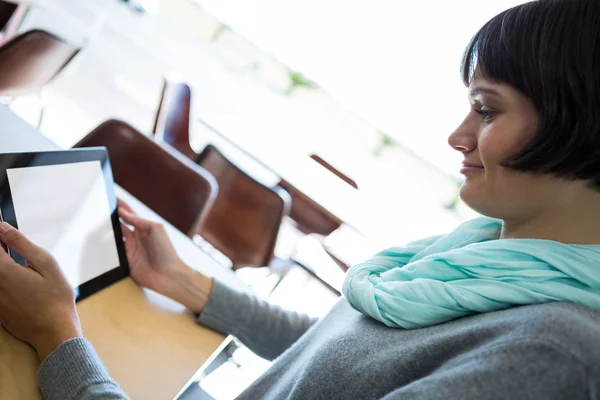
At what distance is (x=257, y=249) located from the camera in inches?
74.1

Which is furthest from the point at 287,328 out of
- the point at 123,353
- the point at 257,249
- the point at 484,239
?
the point at 257,249

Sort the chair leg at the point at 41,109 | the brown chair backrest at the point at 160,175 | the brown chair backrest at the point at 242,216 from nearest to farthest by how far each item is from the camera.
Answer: the brown chair backrest at the point at 160,175
the brown chair backrest at the point at 242,216
the chair leg at the point at 41,109

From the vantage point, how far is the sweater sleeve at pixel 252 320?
0.94 metres

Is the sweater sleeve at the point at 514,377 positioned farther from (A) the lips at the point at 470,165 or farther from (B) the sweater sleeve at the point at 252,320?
(B) the sweater sleeve at the point at 252,320

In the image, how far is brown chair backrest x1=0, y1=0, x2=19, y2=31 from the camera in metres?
2.14

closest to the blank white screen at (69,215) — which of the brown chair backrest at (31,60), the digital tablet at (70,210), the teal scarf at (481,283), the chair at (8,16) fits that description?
the digital tablet at (70,210)

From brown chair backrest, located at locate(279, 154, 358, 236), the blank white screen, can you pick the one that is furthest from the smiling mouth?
brown chair backrest, located at locate(279, 154, 358, 236)

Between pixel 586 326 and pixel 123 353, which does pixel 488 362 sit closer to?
pixel 586 326

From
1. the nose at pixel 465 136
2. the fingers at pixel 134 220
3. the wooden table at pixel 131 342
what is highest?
the nose at pixel 465 136

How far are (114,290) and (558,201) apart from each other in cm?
72

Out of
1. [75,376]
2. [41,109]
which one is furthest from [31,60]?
[75,376]

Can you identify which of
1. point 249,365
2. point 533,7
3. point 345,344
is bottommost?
point 249,365

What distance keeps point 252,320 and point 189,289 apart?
140 millimetres

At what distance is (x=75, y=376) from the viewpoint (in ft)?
1.93
